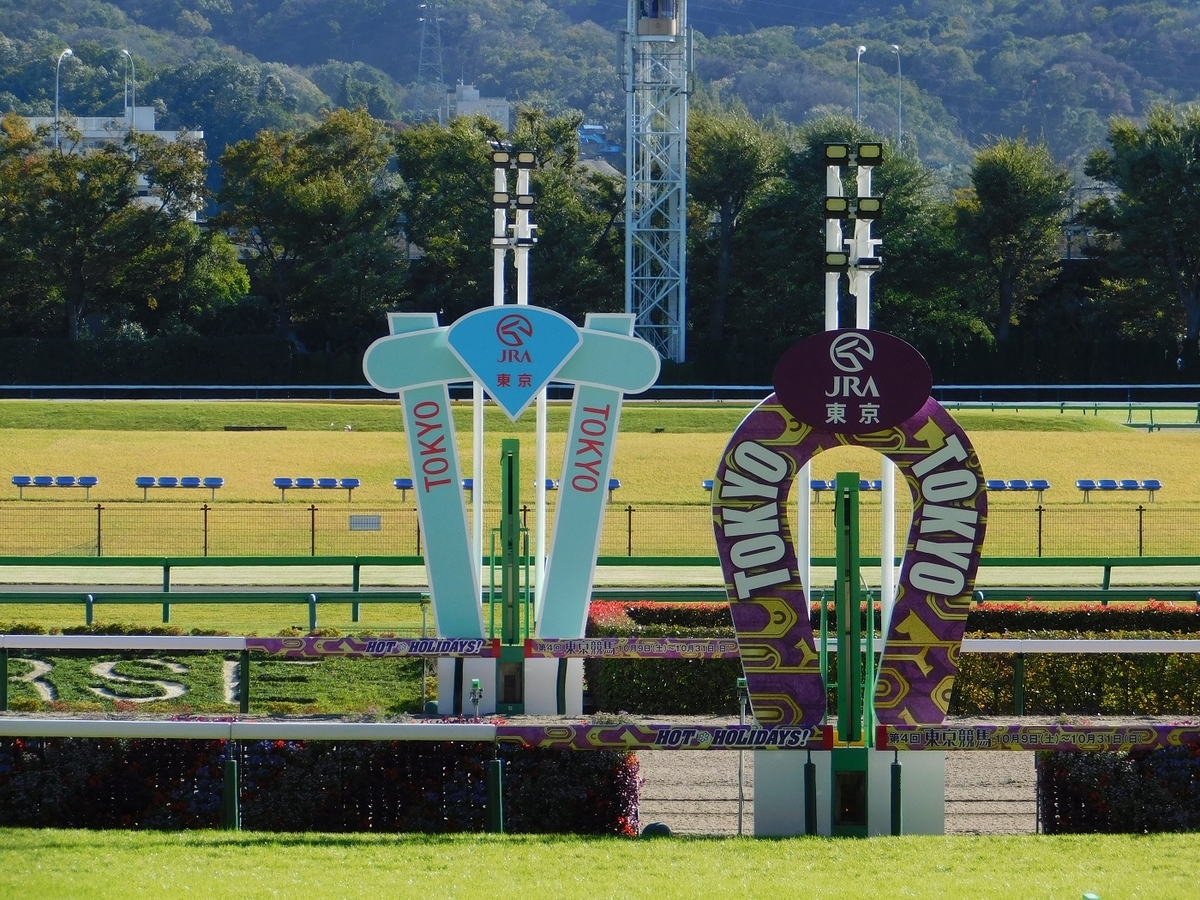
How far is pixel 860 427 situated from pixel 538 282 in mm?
42936

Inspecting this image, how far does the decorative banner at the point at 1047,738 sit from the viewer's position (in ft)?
31.2

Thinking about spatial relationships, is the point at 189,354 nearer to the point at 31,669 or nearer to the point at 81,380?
the point at 81,380

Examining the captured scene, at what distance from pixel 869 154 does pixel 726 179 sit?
4367 cm

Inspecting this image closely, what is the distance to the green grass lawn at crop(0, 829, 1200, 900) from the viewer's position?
7.41 meters

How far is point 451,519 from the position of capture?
14086 millimetres

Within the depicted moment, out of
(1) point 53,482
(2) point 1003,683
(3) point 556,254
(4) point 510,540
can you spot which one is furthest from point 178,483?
(3) point 556,254

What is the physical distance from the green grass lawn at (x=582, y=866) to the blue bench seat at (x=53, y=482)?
67.0 feet

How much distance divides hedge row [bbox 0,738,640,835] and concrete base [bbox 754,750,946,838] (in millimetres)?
811

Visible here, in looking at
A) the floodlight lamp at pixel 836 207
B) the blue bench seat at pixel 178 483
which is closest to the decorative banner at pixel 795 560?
the floodlight lamp at pixel 836 207

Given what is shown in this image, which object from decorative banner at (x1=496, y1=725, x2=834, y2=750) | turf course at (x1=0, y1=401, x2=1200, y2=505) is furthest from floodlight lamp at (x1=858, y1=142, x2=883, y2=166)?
turf course at (x1=0, y1=401, x2=1200, y2=505)

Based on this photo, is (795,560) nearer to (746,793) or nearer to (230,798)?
(746,793)

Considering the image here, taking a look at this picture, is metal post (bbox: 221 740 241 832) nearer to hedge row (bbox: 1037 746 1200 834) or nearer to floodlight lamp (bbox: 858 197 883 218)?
hedge row (bbox: 1037 746 1200 834)

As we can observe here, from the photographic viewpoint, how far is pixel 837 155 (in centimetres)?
1094

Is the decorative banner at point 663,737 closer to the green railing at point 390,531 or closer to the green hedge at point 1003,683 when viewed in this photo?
the green hedge at point 1003,683
